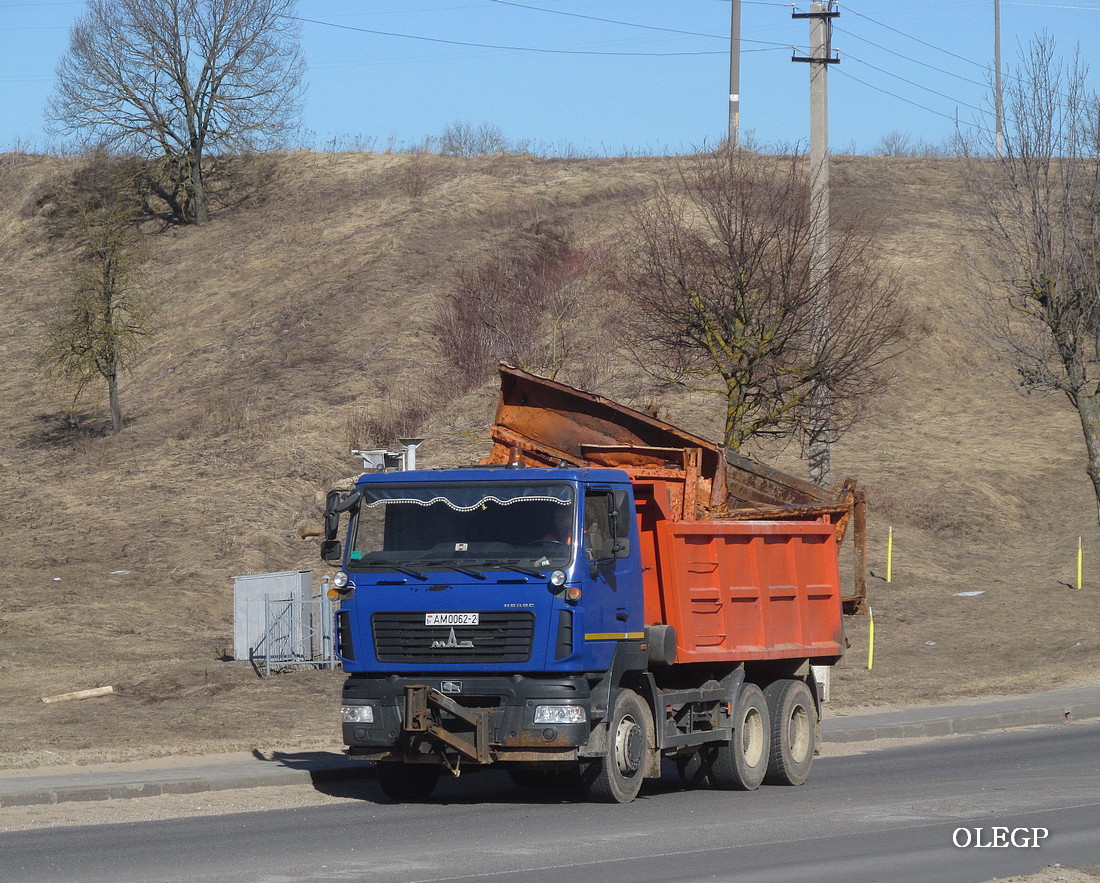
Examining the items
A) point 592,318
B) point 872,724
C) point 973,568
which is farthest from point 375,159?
point 872,724

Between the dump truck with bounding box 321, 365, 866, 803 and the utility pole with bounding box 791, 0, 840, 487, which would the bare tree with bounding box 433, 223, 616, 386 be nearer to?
the utility pole with bounding box 791, 0, 840, 487

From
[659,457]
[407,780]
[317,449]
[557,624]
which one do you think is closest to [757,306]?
[659,457]

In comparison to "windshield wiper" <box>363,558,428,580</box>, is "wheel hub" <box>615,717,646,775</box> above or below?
below

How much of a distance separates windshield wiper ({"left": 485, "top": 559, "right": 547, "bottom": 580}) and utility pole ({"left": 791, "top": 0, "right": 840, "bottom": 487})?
48.2 feet

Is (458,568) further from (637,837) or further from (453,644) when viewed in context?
(637,837)

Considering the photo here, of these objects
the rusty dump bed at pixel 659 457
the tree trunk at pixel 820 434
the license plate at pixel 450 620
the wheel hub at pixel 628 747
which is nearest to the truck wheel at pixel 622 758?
the wheel hub at pixel 628 747

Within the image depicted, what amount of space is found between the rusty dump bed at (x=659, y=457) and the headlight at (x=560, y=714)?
92.0 inches

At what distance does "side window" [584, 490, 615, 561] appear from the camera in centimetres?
1180

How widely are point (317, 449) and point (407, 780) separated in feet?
91.7

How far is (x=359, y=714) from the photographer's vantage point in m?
12.0

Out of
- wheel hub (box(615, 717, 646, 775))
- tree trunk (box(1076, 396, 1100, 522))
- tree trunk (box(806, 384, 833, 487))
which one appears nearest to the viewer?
wheel hub (box(615, 717, 646, 775))

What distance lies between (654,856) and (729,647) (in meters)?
4.16

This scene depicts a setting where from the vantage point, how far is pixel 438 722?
38.4ft

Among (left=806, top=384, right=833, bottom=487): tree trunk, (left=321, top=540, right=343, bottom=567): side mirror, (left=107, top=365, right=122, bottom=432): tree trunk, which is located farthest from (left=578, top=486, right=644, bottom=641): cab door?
(left=107, top=365, right=122, bottom=432): tree trunk
